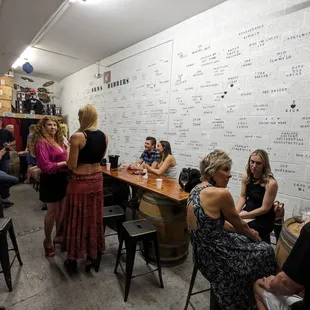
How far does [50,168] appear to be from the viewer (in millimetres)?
2115

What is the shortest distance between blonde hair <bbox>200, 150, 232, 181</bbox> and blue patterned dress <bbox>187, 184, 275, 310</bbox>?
0.41 ft

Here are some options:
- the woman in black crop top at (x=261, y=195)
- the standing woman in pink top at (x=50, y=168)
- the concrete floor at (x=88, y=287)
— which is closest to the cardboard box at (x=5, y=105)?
the standing woman in pink top at (x=50, y=168)

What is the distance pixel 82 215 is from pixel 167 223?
0.86 m

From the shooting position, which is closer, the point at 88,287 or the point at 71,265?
the point at 88,287

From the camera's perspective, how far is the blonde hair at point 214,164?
1.44m

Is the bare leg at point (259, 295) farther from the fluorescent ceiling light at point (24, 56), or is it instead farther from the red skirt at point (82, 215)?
the fluorescent ceiling light at point (24, 56)

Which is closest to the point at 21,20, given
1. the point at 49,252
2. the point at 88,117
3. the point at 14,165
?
the point at 88,117

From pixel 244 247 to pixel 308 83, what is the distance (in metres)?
1.66

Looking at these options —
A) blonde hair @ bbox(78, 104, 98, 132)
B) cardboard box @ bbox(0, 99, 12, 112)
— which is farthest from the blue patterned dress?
cardboard box @ bbox(0, 99, 12, 112)

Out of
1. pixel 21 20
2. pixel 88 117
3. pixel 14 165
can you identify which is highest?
pixel 21 20

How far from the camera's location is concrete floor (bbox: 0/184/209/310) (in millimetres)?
1755

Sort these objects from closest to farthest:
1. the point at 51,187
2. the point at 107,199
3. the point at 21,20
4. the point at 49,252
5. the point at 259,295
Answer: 1. the point at 259,295
2. the point at 51,187
3. the point at 49,252
4. the point at 107,199
5. the point at 21,20

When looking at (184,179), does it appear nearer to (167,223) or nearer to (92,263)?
(167,223)

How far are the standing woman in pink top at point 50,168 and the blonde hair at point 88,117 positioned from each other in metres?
0.55
